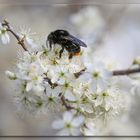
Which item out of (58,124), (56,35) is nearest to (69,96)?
(58,124)

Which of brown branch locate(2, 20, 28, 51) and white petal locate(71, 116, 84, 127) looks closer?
white petal locate(71, 116, 84, 127)

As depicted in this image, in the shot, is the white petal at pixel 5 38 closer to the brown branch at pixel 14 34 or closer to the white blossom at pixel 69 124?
the brown branch at pixel 14 34

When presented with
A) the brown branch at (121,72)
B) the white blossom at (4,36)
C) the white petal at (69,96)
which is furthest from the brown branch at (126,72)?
the white blossom at (4,36)

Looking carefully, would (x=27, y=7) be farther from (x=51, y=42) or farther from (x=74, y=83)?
(x=74, y=83)

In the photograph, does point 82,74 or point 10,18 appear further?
point 10,18

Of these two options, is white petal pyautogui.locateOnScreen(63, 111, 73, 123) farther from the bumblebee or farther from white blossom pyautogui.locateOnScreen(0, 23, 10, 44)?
white blossom pyautogui.locateOnScreen(0, 23, 10, 44)

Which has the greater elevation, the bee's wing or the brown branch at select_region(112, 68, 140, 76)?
the bee's wing

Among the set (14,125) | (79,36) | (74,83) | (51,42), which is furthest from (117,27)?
(14,125)

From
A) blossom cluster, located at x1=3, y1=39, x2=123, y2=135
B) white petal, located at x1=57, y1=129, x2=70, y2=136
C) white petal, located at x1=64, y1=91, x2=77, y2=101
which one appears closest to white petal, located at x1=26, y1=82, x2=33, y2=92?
blossom cluster, located at x1=3, y1=39, x2=123, y2=135
